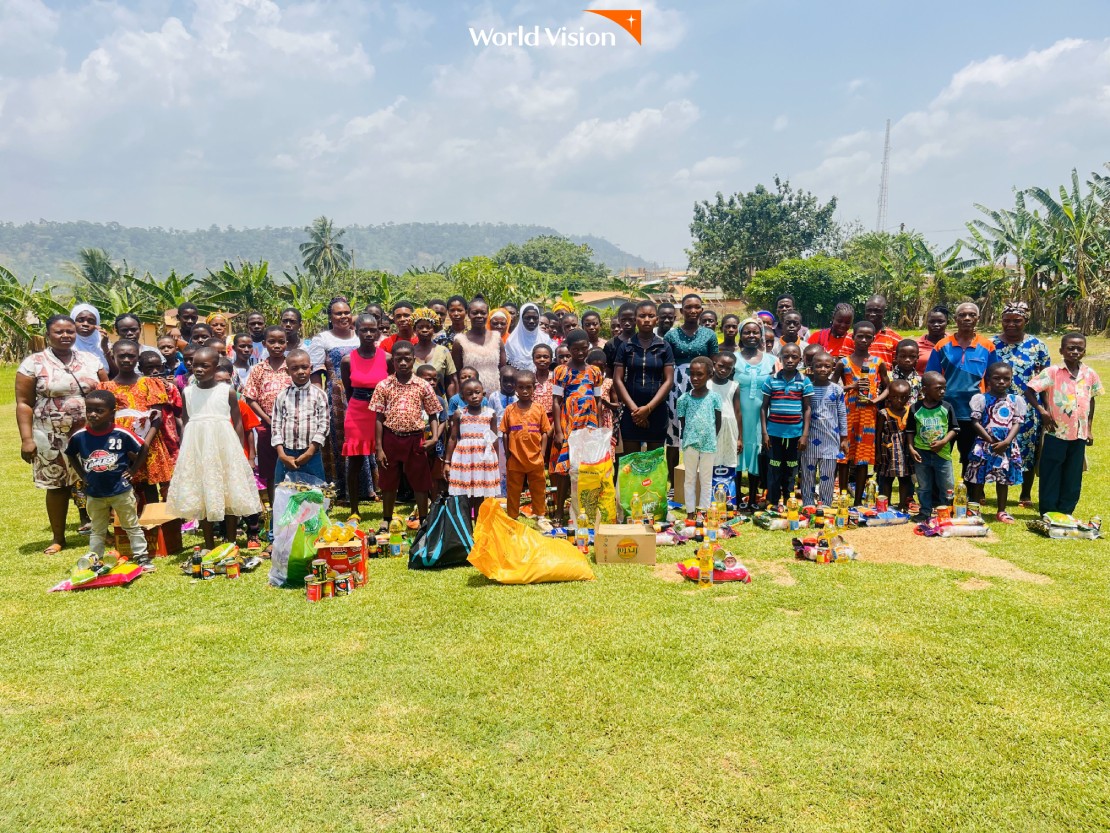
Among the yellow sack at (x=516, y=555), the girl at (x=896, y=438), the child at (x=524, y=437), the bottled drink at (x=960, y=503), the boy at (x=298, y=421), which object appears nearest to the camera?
the yellow sack at (x=516, y=555)

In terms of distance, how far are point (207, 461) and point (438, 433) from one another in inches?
74.8

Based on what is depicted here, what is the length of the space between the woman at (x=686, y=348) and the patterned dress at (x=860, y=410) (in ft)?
4.43

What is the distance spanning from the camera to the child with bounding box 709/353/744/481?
22.8 feet

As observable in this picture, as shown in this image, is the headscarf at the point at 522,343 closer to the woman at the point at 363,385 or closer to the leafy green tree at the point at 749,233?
the woman at the point at 363,385

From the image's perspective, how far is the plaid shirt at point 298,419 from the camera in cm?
609

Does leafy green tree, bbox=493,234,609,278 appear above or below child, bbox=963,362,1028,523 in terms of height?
above

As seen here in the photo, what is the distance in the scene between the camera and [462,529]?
5816mm

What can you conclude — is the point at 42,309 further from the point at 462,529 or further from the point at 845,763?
the point at 845,763

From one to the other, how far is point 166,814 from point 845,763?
2881 millimetres

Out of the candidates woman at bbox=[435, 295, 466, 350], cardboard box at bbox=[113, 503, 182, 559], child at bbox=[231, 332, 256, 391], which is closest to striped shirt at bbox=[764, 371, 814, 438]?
woman at bbox=[435, 295, 466, 350]

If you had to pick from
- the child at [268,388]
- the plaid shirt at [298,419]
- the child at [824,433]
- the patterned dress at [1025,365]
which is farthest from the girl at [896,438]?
the child at [268,388]

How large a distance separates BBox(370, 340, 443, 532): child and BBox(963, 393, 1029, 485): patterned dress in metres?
5.20

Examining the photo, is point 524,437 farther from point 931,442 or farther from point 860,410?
point 931,442

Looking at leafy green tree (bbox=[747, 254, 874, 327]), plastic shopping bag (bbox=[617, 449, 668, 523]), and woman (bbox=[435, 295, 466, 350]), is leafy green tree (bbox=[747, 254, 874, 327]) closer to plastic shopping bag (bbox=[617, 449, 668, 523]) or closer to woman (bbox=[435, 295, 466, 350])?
woman (bbox=[435, 295, 466, 350])
